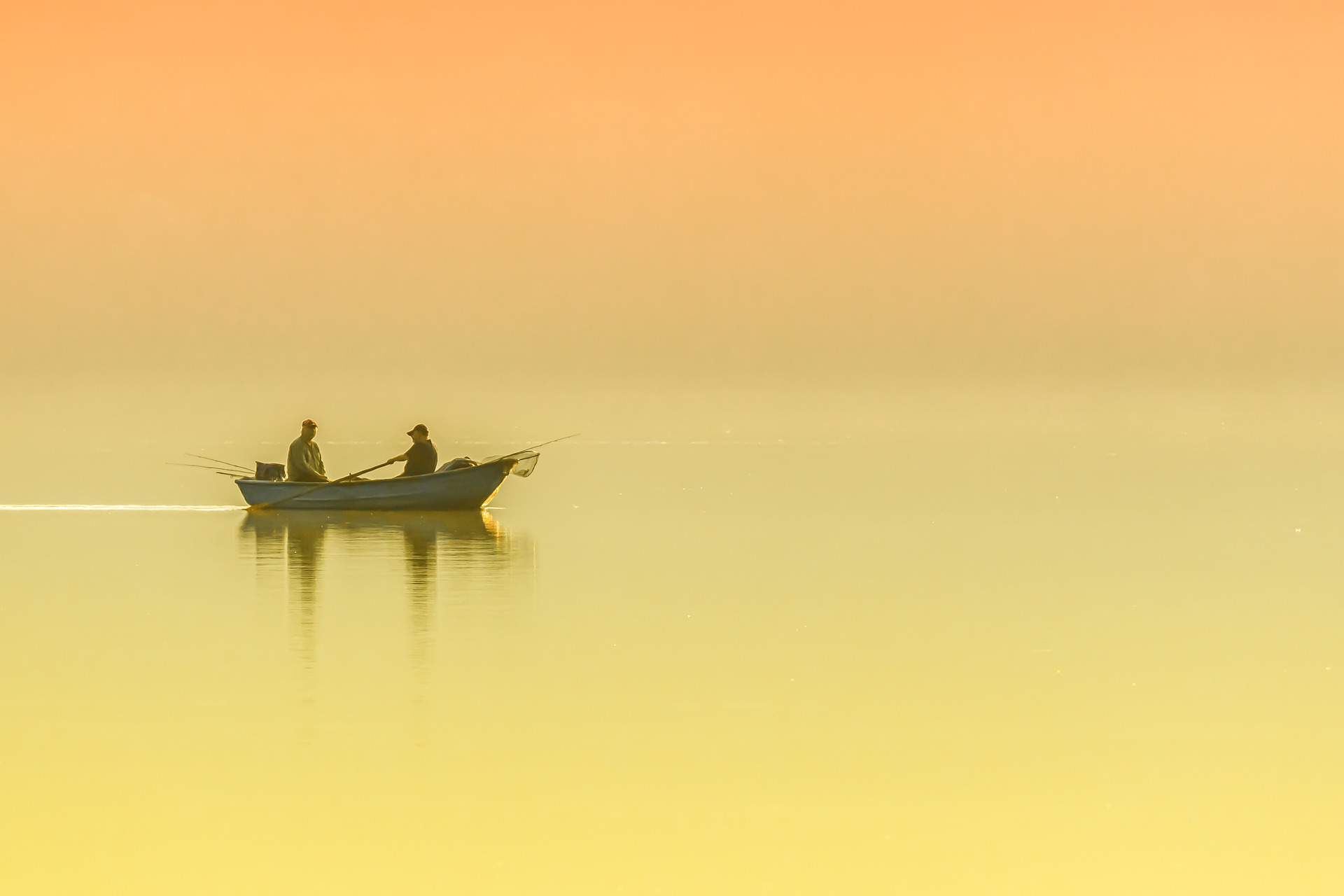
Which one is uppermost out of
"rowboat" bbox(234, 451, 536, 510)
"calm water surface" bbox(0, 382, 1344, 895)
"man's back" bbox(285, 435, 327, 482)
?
"man's back" bbox(285, 435, 327, 482)

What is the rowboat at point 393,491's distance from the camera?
33594mm

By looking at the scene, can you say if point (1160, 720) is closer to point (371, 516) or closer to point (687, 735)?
point (687, 735)

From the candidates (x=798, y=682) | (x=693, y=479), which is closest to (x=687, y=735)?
(x=798, y=682)

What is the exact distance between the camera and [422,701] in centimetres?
1378

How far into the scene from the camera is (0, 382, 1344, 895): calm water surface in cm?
957

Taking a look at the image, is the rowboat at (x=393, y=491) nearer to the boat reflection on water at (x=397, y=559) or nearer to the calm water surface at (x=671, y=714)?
the boat reflection on water at (x=397, y=559)

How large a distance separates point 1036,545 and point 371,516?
13190 mm

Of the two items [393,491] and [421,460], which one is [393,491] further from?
[421,460]

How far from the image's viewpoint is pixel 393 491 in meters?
33.9

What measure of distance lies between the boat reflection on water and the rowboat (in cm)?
35

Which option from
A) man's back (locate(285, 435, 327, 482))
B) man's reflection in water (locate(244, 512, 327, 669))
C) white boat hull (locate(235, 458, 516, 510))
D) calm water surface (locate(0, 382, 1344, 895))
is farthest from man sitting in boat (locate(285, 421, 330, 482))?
calm water surface (locate(0, 382, 1344, 895))

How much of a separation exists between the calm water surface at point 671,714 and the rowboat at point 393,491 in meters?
3.03

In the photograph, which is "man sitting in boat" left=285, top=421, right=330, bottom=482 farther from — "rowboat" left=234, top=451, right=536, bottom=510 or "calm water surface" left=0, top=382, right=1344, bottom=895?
"calm water surface" left=0, top=382, right=1344, bottom=895

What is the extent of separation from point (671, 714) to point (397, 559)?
1284 centimetres
